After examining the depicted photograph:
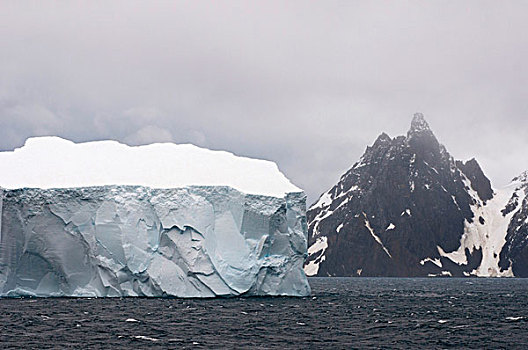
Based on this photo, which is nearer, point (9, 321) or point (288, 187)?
point (9, 321)

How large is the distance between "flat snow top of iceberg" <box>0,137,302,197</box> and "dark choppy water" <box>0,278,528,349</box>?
277 inches

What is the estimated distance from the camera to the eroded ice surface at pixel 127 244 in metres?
42.1

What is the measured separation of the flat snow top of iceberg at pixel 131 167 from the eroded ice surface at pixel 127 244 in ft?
3.21

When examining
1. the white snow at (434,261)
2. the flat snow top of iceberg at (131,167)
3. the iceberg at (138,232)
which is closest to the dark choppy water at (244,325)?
→ the iceberg at (138,232)

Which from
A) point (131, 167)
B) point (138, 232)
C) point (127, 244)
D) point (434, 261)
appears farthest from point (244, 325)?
point (434, 261)

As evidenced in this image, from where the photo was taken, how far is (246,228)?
44406 mm

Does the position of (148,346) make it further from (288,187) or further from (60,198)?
(288,187)

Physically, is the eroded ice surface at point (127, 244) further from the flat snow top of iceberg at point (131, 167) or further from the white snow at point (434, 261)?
the white snow at point (434, 261)

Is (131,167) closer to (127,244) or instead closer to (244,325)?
(127,244)

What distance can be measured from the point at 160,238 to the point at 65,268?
567 cm

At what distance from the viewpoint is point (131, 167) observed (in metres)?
45.7

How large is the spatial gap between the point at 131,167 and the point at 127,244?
18.5 ft

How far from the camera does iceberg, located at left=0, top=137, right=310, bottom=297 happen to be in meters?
42.2

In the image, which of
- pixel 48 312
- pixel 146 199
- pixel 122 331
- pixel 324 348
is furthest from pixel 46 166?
pixel 324 348
